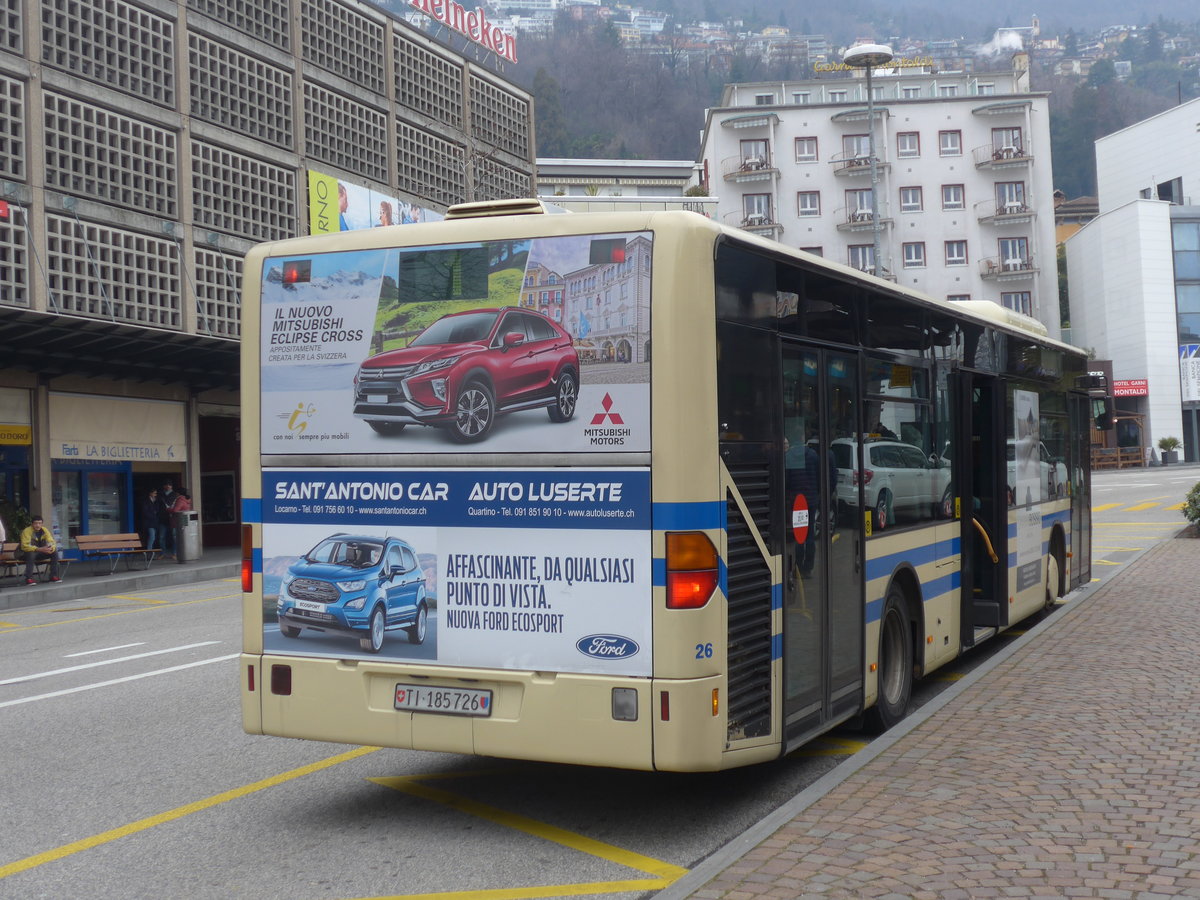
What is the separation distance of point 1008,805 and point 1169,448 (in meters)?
64.5

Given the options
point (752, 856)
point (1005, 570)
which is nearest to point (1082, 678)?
point (1005, 570)

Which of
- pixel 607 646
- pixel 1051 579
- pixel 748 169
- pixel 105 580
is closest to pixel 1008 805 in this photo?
pixel 607 646

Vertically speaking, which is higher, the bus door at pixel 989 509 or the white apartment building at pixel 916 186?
the white apartment building at pixel 916 186

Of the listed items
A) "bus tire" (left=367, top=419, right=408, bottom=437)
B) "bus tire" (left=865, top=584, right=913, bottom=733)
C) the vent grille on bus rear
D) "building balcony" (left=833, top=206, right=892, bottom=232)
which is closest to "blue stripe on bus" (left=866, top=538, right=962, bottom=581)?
"bus tire" (left=865, top=584, right=913, bottom=733)

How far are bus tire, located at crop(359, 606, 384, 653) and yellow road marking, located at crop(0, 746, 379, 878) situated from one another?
1332 mm

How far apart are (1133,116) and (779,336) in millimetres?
157288

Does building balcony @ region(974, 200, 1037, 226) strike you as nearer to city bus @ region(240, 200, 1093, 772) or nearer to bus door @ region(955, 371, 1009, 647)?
bus door @ region(955, 371, 1009, 647)

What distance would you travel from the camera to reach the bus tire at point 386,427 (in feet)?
19.9

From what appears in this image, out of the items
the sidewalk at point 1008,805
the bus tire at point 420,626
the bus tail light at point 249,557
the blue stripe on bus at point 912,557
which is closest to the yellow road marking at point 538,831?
the sidewalk at point 1008,805

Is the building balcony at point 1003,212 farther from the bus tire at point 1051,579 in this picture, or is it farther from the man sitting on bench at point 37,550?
the bus tire at point 1051,579

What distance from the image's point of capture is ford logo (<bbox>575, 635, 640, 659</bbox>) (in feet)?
18.5

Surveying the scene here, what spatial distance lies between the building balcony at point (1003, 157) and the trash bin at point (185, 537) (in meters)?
55.3

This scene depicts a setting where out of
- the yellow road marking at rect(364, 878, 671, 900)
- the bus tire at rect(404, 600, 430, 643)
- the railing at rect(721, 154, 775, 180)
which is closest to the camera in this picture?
the yellow road marking at rect(364, 878, 671, 900)

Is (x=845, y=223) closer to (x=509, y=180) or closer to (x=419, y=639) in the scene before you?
(x=509, y=180)
